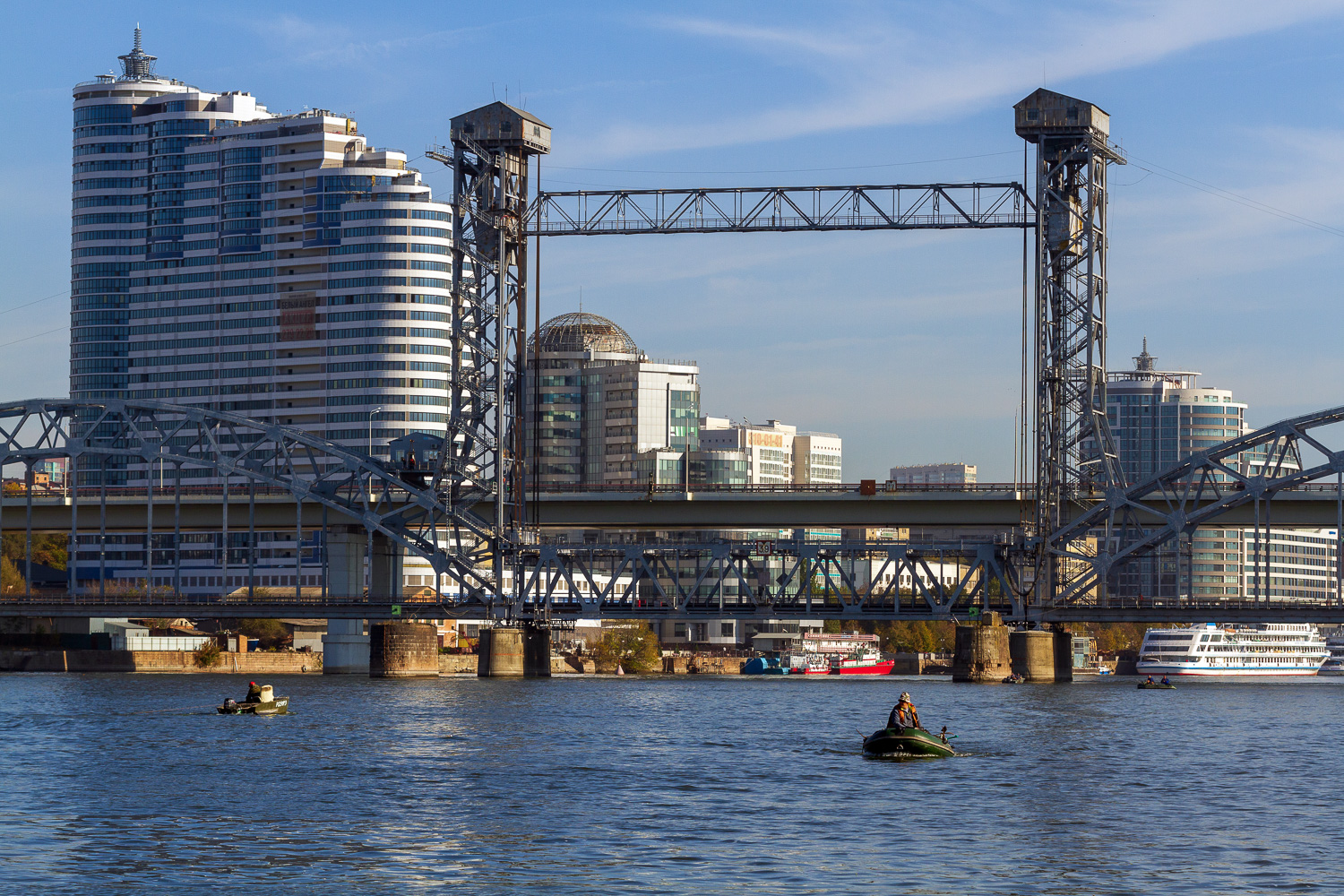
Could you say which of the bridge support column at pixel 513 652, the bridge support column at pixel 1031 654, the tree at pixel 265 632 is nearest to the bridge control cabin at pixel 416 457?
the bridge support column at pixel 513 652

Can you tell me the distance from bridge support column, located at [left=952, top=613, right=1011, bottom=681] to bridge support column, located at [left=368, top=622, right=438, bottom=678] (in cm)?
3403

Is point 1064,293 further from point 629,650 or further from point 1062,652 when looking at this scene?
point 629,650

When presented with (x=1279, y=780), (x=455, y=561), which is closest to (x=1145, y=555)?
(x=455, y=561)

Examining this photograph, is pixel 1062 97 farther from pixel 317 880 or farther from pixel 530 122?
pixel 317 880

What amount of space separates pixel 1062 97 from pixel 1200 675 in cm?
9188

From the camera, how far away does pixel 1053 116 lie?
117375mm

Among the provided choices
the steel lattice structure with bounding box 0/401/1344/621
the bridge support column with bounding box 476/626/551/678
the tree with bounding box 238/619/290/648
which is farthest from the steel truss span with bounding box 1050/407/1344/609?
the tree with bounding box 238/619/290/648

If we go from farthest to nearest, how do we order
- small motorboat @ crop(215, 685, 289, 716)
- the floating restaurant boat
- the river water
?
the floating restaurant boat
small motorboat @ crop(215, 685, 289, 716)
the river water

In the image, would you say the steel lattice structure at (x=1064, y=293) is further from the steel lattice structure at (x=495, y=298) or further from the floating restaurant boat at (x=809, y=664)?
the floating restaurant boat at (x=809, y=664)

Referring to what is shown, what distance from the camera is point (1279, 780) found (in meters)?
59.7

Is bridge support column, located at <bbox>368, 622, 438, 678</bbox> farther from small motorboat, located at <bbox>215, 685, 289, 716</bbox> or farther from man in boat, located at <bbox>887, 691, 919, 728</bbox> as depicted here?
man in boat, located at <bbox>887, 691, 919, 728</bbox>

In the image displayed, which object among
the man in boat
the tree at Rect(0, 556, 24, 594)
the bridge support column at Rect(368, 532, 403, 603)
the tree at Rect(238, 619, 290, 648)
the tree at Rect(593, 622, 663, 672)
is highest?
the bridge support column at Rect(368, 532, 403, 603)

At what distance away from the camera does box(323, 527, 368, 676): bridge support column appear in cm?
13325

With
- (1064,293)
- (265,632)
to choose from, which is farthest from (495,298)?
(265,632)
